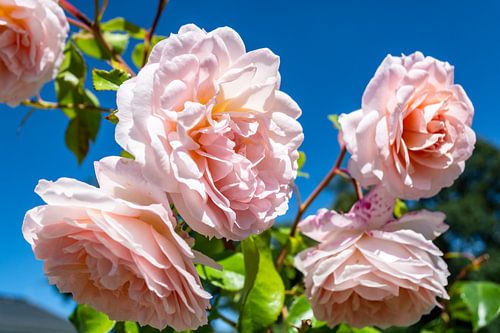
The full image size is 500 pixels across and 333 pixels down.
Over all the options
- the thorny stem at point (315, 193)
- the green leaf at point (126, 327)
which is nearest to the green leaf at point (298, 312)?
the thorny stem at point (315, 193)

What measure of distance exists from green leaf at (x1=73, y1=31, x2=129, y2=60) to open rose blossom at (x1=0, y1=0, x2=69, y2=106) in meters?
0.15

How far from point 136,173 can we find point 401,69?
244 mm

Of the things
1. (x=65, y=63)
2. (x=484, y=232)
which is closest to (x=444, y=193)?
(x=484, y=232)

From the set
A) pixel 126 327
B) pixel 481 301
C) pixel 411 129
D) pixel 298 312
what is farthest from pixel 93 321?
pixel 481 301

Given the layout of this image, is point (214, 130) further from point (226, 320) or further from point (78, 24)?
point (78, 24)

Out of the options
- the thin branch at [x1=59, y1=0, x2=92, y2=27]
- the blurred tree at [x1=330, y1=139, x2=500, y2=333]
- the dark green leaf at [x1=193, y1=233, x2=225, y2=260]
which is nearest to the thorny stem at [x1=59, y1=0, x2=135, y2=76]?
the thin branch at [x1=59, y1=0, x2=92, y2=27]

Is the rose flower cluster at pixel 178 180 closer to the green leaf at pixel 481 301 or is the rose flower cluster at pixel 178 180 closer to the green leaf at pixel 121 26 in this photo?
the green leaf at pixel 121 26

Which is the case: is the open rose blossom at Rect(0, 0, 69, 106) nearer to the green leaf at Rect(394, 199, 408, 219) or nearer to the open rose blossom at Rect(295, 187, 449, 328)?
the open rose blossom at Rect(295, 187, 449, 328)

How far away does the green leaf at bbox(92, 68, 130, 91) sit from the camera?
39cm

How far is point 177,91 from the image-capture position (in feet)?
1.04

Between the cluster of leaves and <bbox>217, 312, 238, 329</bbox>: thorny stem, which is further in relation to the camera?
the cluster of leaves

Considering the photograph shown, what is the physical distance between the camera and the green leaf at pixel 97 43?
0.70m

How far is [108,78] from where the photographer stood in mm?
396

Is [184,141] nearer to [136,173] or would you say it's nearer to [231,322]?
[136,173]
